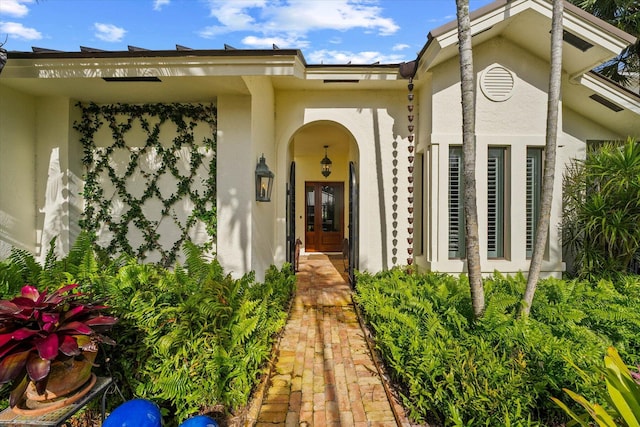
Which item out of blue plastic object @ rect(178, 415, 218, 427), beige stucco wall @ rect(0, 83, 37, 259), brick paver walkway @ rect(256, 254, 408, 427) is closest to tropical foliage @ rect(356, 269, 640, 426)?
brick paver walkway @ rect(256, 254, 408, 427)

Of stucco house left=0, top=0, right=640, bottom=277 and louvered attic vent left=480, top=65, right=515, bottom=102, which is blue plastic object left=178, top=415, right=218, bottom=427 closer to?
stucco house left=0, top=0, right=640, bottom=277

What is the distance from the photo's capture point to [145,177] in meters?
5.72

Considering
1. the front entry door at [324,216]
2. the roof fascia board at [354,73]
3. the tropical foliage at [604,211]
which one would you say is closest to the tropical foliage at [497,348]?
the tropical foliage at [604,211]

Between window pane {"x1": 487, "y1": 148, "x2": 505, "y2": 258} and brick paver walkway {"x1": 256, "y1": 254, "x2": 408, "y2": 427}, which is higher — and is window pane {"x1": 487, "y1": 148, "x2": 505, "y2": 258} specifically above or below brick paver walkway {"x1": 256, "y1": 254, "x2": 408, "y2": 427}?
above

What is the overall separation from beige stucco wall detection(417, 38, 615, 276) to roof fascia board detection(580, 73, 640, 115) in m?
0.67

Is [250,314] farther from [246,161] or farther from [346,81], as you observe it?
[346,81]

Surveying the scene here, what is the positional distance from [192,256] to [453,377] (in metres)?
3.01

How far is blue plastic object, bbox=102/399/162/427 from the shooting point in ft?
6.42

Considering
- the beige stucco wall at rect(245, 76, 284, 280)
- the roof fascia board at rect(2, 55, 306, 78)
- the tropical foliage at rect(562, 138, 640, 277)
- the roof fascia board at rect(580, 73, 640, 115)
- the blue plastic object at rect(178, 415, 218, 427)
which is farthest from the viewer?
the roof fascia board at rect(580, 73, 640, 115)

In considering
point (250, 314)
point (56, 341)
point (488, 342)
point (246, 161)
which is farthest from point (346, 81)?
point (56, 341)

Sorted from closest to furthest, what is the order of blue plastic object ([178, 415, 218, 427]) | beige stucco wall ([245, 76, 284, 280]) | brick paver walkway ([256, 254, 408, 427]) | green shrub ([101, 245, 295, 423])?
1. blue plastic object ([178, 415, 218, 427])
2. green shrub ([101, 245, 295, 423])
3. brick paver walkway ([256, 254, 408, 427])
4. beige stucco wall ([245, 76, 284, 280])

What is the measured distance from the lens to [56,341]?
171cm

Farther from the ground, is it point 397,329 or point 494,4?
point 494,4

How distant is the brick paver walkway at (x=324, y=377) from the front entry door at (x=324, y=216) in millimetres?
6777
